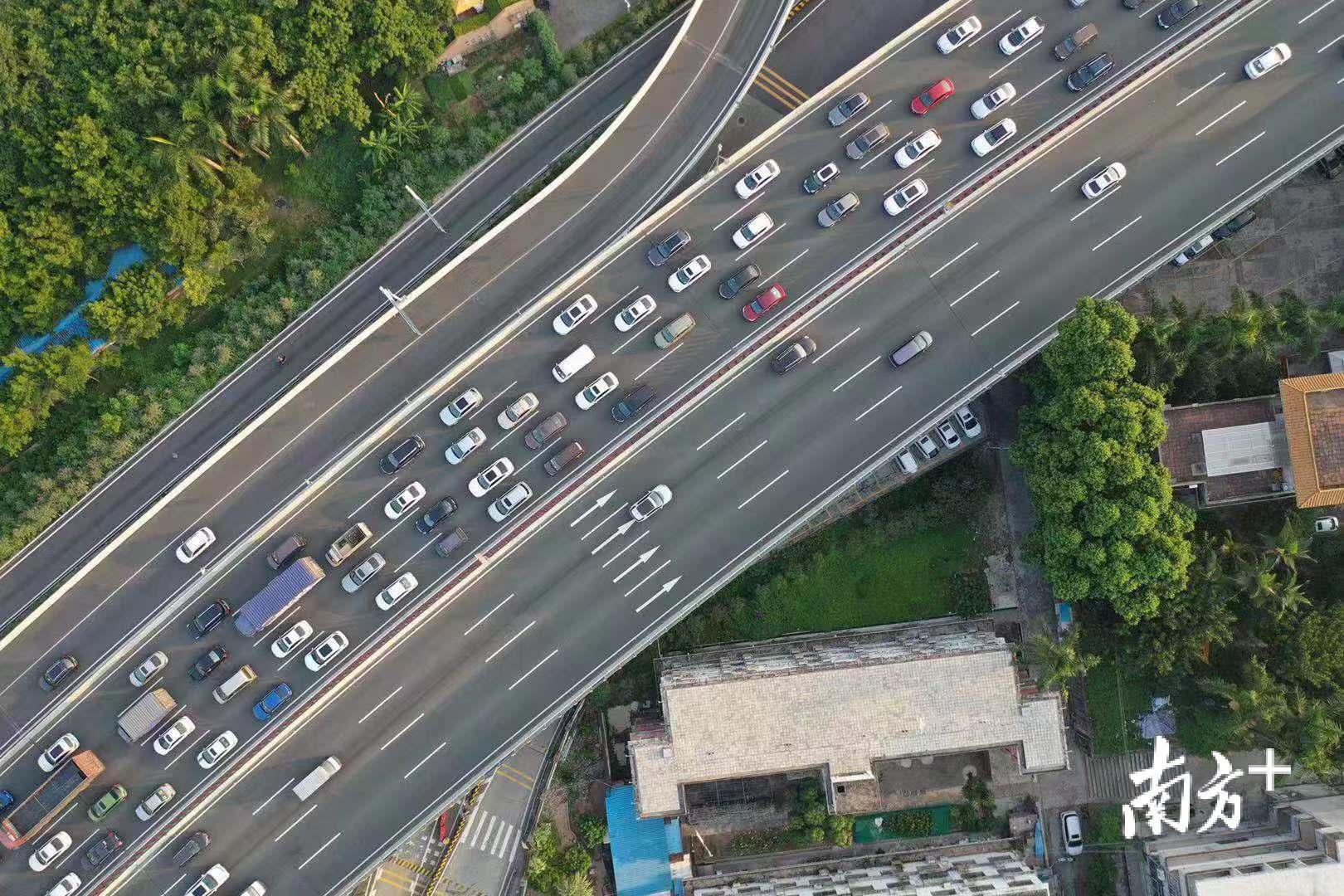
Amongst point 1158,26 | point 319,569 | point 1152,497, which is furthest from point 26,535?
point 1158,26

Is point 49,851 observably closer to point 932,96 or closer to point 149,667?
point 149,667

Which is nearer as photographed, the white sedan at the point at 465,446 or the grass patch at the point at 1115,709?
the white sedan at the point at 465,446

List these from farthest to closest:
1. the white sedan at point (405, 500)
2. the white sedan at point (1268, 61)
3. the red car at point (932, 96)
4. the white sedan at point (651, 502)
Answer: the white sedan at point (405, 500) < the white sedan at point (651, 502) < the red car at point (932, 96) < the white sedan at point (1268, 61)

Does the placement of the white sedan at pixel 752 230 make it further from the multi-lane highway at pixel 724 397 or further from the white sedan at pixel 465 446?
the white sedan at pixel 465 446

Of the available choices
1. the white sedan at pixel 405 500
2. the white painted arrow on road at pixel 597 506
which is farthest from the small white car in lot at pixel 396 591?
the white painted arrow on road at pixel 597 506

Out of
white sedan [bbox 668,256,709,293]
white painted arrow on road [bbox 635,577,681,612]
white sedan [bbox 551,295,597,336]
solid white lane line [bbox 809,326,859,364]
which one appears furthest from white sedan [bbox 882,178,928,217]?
white painted arrow on road [bbox 635,577,681,612]

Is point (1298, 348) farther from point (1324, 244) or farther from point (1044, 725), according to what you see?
point (1044, 725)
